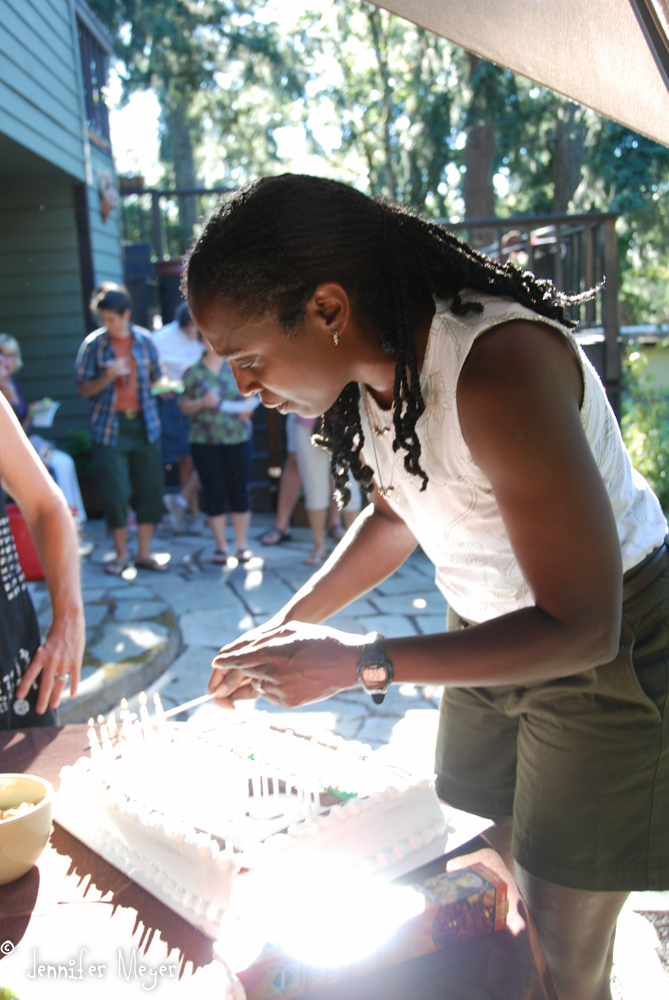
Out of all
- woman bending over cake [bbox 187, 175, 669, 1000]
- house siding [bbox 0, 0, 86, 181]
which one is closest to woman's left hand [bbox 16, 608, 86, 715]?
woman bending over cake [bbox 187, 175, 669, 1000]

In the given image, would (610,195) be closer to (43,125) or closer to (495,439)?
(43,125)

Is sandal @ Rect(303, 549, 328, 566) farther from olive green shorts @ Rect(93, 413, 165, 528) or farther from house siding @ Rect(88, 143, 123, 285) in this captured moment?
house siding @ Rect(88, 143, 123, 285)

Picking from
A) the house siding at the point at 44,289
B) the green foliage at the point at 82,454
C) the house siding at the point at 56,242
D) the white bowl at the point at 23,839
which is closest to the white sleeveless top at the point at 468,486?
the white bowl at the point at 23,839

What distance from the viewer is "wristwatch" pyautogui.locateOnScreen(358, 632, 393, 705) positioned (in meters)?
1.30

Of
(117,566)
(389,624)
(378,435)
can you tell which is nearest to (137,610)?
(117,566)

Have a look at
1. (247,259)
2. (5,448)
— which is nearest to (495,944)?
(247,259)

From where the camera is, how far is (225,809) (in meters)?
1.36

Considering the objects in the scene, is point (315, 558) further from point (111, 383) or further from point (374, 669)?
point (374, 669)

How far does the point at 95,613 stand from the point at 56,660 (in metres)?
3.48

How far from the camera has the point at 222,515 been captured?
672cm

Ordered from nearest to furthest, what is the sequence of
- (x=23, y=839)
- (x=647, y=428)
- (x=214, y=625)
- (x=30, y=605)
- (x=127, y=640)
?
(x=23, y=839)
(x=30, y=605)
(x=127, y=640)
(x=214, y=625)
(x=647, y=428)

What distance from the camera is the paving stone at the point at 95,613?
16.6 ft

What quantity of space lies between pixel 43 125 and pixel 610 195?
1003 cm

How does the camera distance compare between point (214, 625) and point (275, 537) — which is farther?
point (275, 537)
